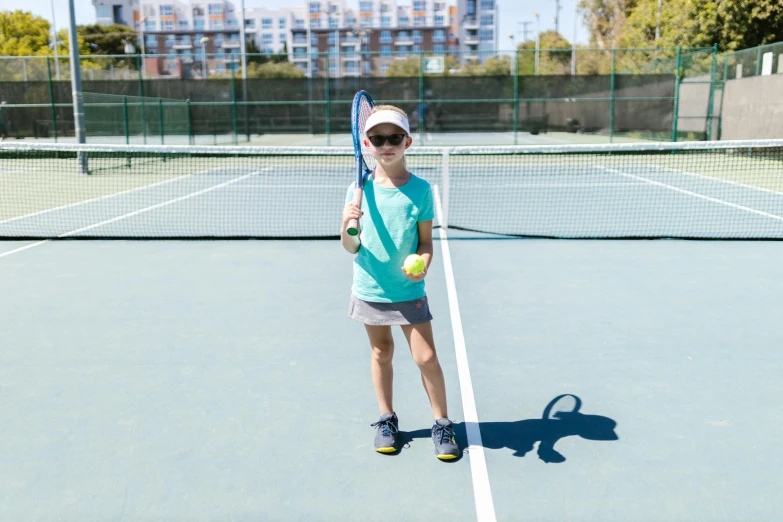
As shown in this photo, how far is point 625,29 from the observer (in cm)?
4147

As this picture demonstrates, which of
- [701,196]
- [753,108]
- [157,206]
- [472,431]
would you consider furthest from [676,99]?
[472,431]

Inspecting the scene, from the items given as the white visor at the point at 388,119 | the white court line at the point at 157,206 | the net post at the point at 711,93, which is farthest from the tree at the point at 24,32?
the white visor at the point at 388,119

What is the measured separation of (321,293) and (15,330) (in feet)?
7.24

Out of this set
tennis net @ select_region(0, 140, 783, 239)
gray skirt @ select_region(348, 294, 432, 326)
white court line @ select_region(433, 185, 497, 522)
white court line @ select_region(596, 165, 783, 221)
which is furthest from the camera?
white court line @ select_region(596, 165, 783, 221)

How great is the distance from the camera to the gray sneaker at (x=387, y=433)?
→ 3266 mm

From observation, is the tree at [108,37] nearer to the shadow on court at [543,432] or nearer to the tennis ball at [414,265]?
the shadow on court at [543,432]

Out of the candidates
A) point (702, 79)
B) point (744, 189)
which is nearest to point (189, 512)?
point (744, 189)

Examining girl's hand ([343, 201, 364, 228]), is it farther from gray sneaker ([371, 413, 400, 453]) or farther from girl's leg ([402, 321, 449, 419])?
gray sneaker ([371, 413, 400, 453])

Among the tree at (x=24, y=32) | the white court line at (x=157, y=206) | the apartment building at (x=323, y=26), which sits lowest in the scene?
the white court line at (x=157, y=206)

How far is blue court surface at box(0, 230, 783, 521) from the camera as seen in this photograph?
2.92m

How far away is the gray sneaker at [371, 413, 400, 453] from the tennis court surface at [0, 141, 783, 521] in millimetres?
69

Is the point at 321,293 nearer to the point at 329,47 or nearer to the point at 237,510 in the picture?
the point at 237,510

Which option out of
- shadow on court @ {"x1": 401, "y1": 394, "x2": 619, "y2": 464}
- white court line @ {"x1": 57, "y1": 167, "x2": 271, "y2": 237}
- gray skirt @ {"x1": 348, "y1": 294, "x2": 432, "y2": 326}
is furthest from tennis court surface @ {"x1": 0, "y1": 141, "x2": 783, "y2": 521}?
gray skirt @ {"x1": 348, "y1": 294, "x2": 432, "y2": 326}

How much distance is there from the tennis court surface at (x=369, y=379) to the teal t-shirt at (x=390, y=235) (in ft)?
2.33
